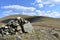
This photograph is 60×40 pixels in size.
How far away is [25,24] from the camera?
81.1 feet

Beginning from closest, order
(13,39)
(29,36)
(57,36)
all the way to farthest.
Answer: (13,39) < (29,36) < (57,36)

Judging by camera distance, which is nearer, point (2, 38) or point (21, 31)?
point (2, 38)

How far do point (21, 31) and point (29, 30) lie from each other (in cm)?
93

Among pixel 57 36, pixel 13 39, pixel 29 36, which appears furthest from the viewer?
pixel 57 36

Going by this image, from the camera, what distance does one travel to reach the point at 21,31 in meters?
24.5

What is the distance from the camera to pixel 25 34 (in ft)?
78.7

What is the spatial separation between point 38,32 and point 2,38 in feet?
14.8

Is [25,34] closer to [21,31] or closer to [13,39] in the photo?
[21,31]

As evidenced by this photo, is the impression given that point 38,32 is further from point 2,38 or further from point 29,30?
point 2,38

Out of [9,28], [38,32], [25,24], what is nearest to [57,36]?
[38,32]

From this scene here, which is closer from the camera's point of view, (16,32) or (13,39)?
(13,39)

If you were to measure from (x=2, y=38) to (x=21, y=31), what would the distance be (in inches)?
115

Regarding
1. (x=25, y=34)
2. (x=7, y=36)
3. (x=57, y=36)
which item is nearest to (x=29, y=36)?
(x=25, y=34)

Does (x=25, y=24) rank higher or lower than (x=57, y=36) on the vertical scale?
higher
